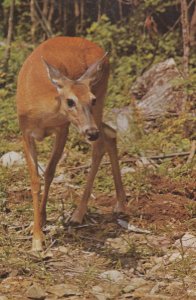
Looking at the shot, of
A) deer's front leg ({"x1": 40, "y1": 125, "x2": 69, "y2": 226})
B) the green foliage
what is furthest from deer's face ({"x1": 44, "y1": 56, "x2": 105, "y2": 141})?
the green foliage

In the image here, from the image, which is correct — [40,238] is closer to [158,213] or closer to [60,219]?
[60,219]

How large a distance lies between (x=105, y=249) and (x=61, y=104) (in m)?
1.20

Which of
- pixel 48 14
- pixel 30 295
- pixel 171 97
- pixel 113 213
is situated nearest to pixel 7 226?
pixel 113 213

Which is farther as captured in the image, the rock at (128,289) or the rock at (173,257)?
the rock at (173,257)

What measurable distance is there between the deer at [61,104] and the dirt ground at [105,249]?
0.18 metres

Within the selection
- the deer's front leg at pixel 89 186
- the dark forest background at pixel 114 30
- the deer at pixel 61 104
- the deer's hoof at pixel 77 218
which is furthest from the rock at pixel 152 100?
the deer's hoof at pixel 77 218

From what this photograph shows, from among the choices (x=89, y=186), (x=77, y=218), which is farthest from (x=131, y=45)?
(x=77, y=218)

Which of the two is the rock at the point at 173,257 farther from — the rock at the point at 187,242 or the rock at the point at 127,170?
the rock at the point at 127,170

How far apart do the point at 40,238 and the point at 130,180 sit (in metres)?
1.78

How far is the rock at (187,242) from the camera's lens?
592 centimetres

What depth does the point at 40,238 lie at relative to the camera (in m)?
5.86

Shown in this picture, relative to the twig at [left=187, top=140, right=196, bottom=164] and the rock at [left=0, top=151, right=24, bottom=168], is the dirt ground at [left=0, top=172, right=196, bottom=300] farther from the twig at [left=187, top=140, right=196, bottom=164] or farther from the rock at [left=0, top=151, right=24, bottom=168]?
the rock at [left=0, top=151, right=24, bottom=168]

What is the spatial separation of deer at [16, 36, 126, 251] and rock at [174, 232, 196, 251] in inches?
31.7

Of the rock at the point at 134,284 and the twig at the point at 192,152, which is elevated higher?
the rock at the point at 134,284
